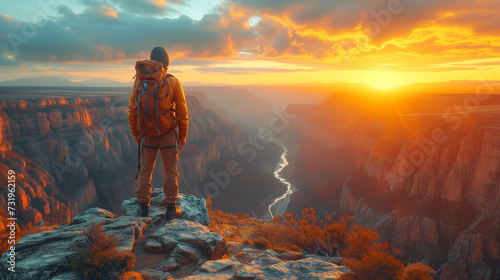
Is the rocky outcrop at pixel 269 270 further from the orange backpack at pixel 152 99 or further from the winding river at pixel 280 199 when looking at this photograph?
the winding river at pixel 280 199

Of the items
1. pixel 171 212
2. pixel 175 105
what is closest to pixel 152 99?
pixel 175 105

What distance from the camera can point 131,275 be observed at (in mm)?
3840

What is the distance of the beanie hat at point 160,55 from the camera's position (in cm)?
528

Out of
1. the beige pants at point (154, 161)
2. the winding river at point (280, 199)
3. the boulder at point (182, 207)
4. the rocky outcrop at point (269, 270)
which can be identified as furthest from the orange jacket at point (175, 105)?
the winding river at point (280, 199)

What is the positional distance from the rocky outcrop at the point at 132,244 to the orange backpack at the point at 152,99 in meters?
2.07

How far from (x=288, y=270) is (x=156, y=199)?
5155 mm

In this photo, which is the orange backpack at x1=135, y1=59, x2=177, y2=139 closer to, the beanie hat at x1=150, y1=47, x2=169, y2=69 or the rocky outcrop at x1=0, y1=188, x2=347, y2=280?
the beanie hat at x1=150, y1=47, x2=169, y2=69

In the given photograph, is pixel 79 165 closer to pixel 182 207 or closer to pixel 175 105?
pixel 182 207

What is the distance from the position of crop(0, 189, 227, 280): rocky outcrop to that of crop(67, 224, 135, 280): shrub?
0.51ft

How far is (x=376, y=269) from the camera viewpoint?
14.7 feet

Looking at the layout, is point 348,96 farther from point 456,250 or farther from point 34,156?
point 34,156

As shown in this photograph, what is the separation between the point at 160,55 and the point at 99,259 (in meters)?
3.97

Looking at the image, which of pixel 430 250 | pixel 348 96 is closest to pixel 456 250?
pixel 430 250

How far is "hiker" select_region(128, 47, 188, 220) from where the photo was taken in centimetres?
487
